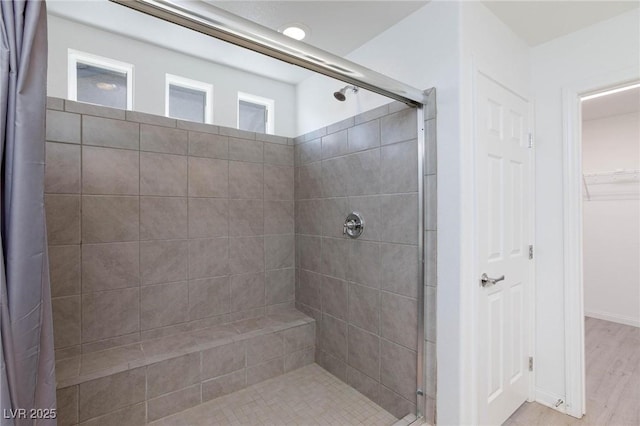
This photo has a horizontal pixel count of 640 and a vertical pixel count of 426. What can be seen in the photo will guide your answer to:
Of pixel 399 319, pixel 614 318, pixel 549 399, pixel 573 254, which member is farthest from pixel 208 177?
pixel 614 318

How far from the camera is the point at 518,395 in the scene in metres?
1.94

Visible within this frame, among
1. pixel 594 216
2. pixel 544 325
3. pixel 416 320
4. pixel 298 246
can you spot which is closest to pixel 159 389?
pixel 298 246

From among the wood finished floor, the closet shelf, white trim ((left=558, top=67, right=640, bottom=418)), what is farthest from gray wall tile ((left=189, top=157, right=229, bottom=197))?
the closet shelf

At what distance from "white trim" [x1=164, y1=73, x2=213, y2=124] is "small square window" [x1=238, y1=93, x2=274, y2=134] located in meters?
0.25

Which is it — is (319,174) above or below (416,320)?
above

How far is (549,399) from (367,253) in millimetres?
1466

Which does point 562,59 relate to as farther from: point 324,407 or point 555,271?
point 324,407

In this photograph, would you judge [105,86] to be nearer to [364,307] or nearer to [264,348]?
[264,348]

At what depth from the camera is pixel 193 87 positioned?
8.18ft

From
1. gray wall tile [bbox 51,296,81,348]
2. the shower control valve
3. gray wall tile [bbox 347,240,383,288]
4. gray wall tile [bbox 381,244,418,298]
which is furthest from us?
the shower control valve

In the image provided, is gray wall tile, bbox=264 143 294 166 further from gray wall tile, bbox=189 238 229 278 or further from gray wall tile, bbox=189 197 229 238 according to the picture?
gray wall tile, bbox=189 238 229 278

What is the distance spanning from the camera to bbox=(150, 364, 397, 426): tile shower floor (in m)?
1.84

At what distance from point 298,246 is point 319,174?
0.68 metres

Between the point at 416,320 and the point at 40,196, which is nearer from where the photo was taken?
the point at 40,196
